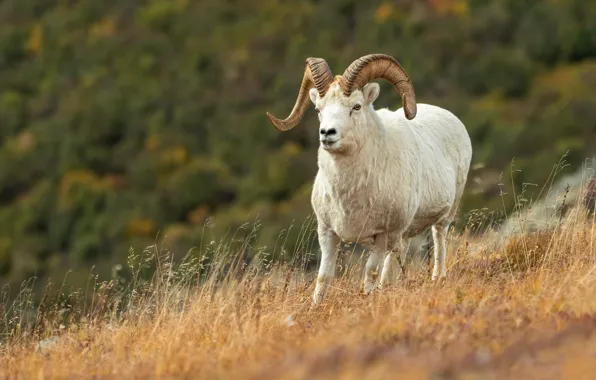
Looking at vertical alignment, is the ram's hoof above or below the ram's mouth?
below

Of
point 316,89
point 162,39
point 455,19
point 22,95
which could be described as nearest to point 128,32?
point 162,39

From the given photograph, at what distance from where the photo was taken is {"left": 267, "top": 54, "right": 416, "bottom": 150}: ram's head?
10.1 m

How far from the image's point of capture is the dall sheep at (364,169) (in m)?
10.4

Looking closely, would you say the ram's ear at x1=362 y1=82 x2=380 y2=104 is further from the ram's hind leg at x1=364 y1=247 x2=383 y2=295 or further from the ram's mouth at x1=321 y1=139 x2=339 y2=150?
the ram's hind leg at x1=364 y1=247 x2=383 y2=295

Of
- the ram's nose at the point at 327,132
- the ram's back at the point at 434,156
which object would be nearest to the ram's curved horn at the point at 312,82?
the ram's nose at the point at 327,132

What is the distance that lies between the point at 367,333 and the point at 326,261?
143 inches

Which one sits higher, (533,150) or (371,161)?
(371,161)

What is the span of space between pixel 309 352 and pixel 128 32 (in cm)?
17641

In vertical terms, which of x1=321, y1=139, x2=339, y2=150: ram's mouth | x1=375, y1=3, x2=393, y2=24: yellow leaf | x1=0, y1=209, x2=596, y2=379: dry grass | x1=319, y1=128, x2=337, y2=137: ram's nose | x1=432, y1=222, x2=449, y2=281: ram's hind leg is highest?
x1=319, y1=128, x2=337, y2=137: ram's nose

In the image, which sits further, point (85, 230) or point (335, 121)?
point (85, 230)

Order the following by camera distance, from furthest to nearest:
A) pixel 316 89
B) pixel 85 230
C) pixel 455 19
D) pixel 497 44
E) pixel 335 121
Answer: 1. pixel 455 19
2. pixel 497 44
3. pixel 85 230
4. pixel 316 89
5. pixel 335 121

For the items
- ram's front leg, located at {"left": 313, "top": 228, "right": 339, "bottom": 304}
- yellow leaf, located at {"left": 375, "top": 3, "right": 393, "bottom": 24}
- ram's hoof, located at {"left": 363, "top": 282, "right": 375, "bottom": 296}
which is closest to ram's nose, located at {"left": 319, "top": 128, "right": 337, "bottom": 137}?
ram's front leg, located at {"left": 313, "top": 228, "right": 339, "bottom": 304}

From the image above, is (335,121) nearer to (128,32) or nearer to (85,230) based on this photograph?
(85,230)

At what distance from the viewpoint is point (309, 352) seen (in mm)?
6637
